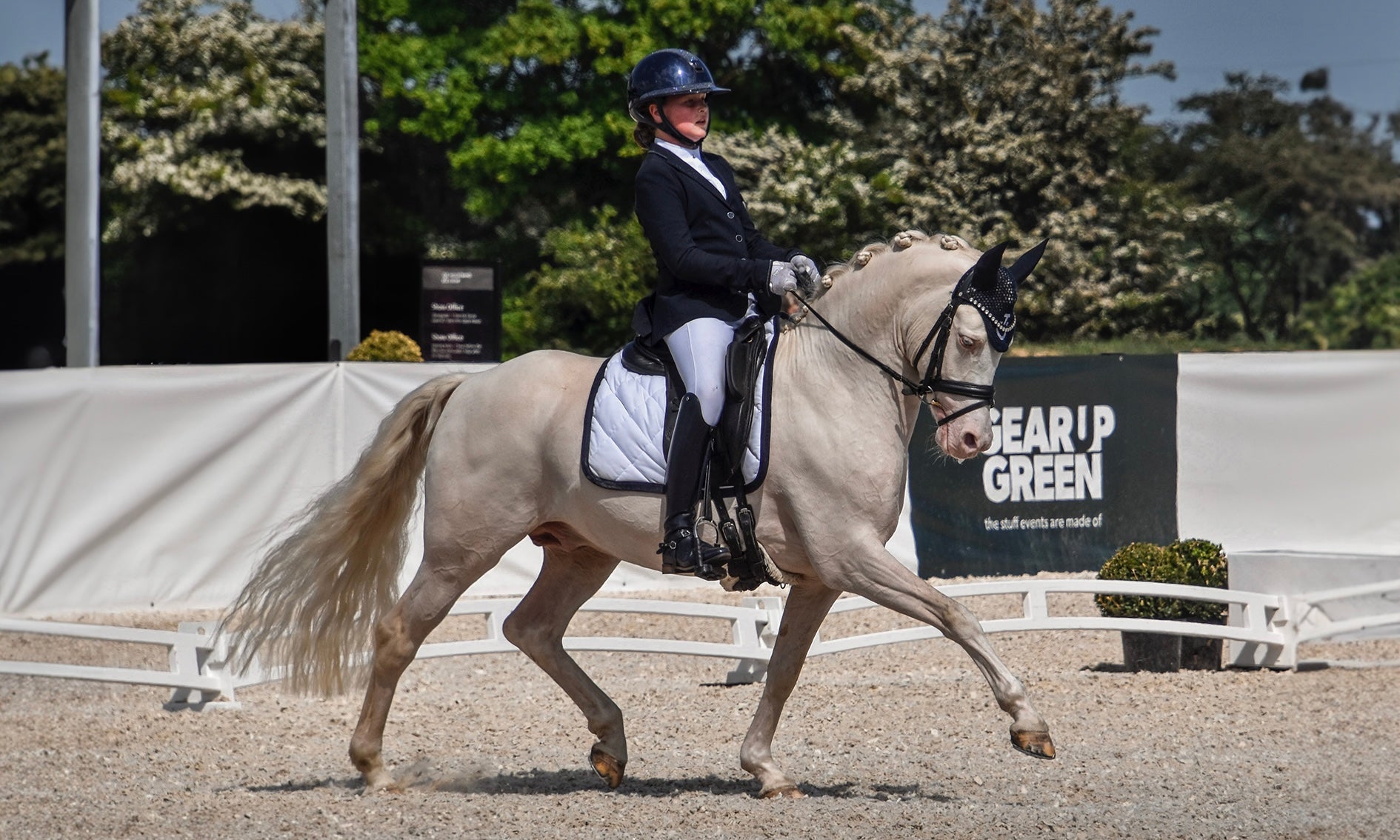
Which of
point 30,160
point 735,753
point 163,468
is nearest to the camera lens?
point 735,753

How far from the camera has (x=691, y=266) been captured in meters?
5.12

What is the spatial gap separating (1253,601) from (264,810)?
18.2ft

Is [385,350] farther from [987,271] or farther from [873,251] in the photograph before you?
[987,271]

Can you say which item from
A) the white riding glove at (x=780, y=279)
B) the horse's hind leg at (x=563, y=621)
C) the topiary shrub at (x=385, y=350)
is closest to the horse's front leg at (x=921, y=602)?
the white riding glove at (x=780, y=279)

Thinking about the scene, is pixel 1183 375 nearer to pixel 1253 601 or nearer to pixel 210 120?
pixel 1253 601

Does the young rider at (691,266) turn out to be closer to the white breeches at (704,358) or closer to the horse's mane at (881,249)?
the white breeches at (704,358)

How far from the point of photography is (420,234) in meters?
28.2

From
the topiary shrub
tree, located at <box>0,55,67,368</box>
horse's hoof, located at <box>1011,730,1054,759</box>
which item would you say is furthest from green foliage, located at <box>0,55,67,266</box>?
horse's hoof, located at <box>1011,730,1054,759</box>

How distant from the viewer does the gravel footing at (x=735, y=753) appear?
16.2 feet

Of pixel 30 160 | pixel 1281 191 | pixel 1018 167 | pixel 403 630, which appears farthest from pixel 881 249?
pixel 30 160

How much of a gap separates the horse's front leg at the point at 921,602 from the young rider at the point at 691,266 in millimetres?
439

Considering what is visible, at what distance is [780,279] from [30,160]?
91.0 ft

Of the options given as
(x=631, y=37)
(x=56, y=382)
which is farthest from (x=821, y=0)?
(x=56, y=382)

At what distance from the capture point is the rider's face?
5.38 meters
